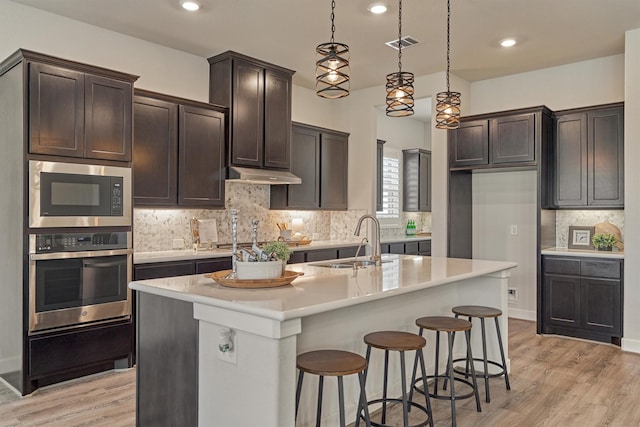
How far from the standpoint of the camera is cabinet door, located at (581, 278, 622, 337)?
15.6 feet

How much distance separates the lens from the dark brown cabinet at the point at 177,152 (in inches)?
172

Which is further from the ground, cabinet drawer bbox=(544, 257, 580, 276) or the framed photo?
the framed photo

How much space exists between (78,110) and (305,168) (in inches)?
116

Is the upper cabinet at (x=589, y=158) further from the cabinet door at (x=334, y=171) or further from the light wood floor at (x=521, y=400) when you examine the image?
the cabinet door at (x=334, y=171)

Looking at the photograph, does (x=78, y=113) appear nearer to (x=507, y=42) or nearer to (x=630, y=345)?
(x=507, y=42)

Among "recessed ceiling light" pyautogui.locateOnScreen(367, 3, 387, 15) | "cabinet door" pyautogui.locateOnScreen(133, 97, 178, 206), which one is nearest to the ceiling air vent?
"recessed ceiling light" pyautogui.locateOnScreen(367, 3, 387, 15)

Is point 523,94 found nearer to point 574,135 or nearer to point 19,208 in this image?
point 574,135

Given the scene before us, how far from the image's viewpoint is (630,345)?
14.9 feet

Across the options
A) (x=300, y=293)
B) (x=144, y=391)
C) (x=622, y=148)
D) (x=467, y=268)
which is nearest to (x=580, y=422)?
(x=467, y=268)

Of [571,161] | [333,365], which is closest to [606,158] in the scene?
[571,161]

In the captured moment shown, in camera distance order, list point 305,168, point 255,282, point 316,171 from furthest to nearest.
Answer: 1. point 316,171
2. point 305,168
3. point 255,282

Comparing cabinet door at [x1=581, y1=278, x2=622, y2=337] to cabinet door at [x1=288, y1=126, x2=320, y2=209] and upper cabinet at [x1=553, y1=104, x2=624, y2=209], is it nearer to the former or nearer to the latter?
upper cabinet at [x1=553, y1=104, x2=624, y2=209]

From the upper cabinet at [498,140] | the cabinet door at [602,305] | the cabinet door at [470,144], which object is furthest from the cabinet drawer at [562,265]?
the cabinet door at [470,144]

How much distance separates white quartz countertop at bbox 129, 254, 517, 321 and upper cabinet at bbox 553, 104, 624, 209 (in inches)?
88.9
